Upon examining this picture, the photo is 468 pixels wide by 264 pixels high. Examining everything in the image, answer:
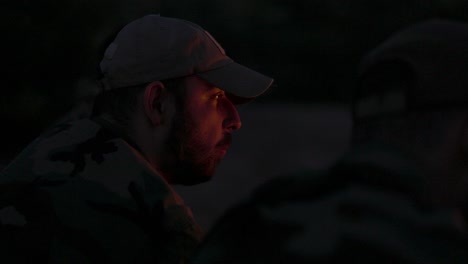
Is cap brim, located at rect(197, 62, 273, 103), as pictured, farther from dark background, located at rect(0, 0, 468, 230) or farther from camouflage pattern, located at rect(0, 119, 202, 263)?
dark background, located at rect(0, 0, 468, 230)

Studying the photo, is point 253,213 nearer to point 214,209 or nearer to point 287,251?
point 287,251

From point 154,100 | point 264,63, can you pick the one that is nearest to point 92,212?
point 154,100

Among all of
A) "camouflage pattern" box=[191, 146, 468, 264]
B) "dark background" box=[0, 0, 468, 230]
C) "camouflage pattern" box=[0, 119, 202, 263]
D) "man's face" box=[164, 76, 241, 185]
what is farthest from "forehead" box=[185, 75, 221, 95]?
"dark background" box=[0, 0, 468, 230]

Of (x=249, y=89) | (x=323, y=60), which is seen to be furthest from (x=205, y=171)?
(x=323, y=60)

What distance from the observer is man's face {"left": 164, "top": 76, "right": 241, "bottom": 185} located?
76.8 inches

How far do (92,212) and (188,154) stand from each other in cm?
49

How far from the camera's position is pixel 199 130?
1971 millimetres

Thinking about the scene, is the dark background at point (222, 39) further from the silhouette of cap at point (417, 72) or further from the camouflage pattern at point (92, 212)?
the silhouette of cap at point (417, 72)

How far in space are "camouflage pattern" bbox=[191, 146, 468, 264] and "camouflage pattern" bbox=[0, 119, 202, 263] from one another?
82cm

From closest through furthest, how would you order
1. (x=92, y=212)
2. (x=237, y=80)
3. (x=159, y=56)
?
1. (x=92, y=212)
2. (x=159, y=56)
3. (x=237, y=80)

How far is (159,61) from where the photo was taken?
6.26 feet

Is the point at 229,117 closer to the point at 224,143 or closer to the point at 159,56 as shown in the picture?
the point at 224,143

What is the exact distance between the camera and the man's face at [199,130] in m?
1.95

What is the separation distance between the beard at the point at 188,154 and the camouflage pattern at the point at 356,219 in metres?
1.18
